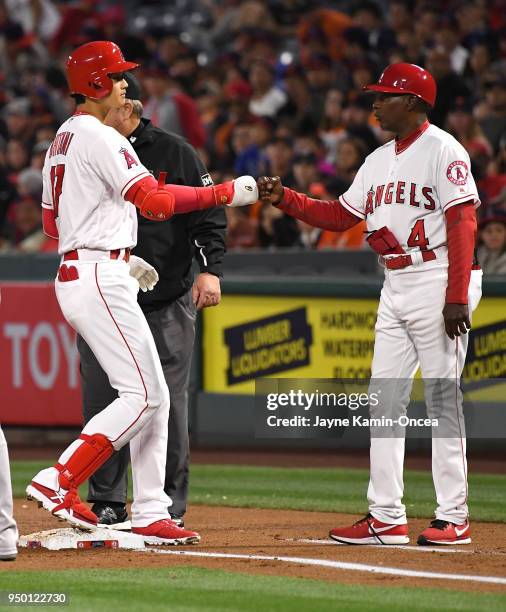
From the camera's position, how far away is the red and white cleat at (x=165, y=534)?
6270 mm

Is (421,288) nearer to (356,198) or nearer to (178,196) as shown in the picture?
(356,198)

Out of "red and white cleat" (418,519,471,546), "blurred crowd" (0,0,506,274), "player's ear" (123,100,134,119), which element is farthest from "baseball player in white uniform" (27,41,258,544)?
"blurred crowd" (0,0,506,274)

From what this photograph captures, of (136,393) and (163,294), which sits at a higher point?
(163,294)

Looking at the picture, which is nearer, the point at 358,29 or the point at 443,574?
the point at 443,574

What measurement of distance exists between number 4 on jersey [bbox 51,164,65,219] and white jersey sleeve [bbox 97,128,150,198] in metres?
0.24

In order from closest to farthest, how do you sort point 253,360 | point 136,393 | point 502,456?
point 136,393 → point 502,456 → point 253,360

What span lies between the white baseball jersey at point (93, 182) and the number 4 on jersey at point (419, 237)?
1.33 m

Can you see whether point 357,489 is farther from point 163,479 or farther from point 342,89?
point 342,89

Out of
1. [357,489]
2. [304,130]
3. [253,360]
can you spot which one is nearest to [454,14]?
[304,130]

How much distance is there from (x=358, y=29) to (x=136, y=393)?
36.7 ft

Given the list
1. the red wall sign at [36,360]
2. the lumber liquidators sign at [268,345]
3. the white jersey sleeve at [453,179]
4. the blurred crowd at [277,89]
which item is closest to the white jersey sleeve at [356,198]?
the white jersey sleeve at [453,179]

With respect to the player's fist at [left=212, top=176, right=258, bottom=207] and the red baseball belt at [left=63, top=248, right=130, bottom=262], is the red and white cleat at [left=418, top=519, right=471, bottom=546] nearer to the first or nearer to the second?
the player's fist at [left=212, top=176, right=258, bottom=207]

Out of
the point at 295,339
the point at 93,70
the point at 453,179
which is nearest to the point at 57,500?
the point at 93,70

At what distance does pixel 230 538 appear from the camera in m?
6.62
